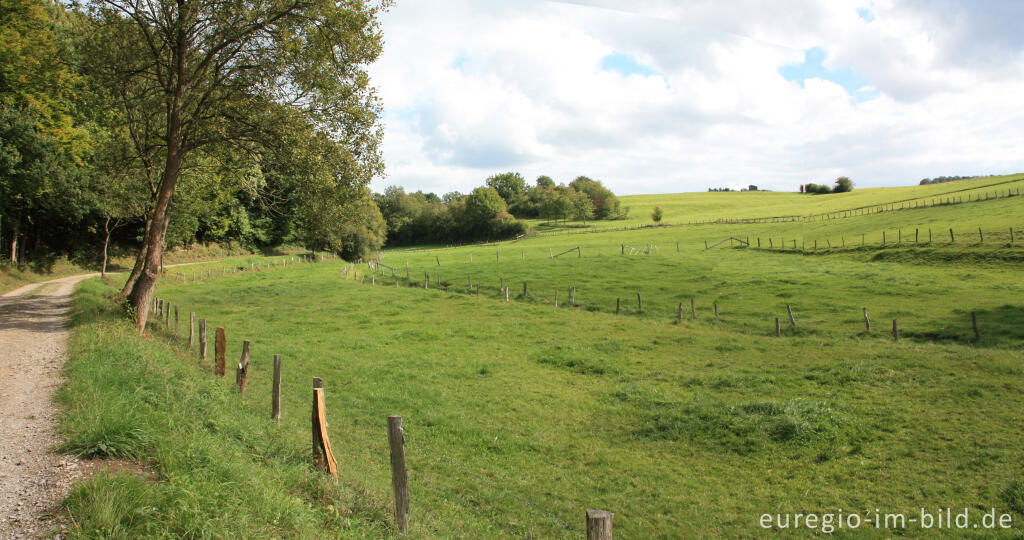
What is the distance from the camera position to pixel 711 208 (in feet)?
401

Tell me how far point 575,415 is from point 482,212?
103533 millimetres

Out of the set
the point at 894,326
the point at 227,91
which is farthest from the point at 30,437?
the point at 894,326

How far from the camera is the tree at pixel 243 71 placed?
1875 cm

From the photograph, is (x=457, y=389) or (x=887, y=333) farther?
(x=887, y=333)

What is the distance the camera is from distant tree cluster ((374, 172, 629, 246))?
4555 inches

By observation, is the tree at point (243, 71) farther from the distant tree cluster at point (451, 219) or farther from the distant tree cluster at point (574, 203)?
the distant tree cluster at point (574, 203)

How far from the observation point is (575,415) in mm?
14633

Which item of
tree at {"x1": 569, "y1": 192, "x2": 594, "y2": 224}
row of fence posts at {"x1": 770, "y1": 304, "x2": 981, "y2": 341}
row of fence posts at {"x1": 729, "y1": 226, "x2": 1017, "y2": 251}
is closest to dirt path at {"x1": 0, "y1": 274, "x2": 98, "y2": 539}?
row of fence posts at {"x1": 770, "y1": 304, "x2": 981, "y2": 341}

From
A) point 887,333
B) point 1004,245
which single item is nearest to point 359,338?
point 887,333

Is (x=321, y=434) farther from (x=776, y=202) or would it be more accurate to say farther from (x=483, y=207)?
(x=776, y=202)

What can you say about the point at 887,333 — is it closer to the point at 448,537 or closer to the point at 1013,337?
the point at 1013,337

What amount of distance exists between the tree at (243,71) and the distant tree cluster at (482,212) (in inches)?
3481

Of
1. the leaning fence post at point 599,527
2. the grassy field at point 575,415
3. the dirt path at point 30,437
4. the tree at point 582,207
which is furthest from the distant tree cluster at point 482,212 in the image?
the leaning fence post at point 599,527

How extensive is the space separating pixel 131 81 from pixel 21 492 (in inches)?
821
